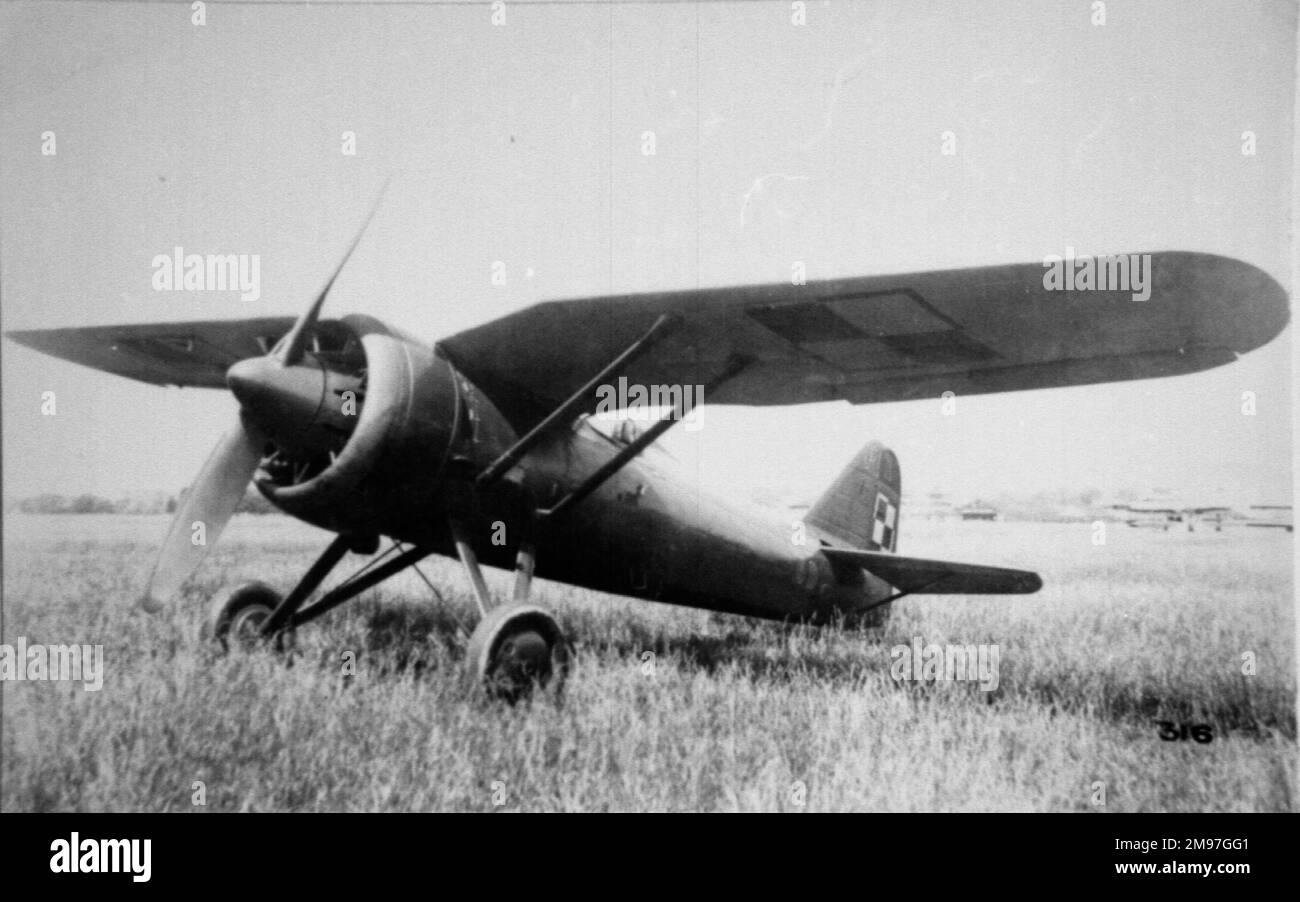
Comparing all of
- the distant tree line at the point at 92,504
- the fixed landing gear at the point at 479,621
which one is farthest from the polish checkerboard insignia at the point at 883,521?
the distant tree line at the point at 92,504

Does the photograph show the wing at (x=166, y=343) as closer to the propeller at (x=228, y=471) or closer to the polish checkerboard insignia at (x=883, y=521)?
the propeller at (x=228, y=471)

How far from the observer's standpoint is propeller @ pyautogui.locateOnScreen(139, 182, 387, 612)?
3.01m

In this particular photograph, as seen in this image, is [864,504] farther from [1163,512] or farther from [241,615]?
[241,615]

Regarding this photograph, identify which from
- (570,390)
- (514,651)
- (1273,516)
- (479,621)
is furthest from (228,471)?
(1273,516)

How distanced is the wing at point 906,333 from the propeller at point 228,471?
1.95 ft

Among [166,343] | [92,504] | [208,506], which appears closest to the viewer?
[208,506]

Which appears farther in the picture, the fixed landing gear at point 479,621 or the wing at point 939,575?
the wing at point 939,575

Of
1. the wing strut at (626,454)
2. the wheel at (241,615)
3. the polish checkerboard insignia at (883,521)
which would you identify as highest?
the wing strut at (626,454)

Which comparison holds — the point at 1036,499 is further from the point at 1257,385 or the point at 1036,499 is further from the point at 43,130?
the point at 43,130

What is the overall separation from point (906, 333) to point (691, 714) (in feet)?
5.77

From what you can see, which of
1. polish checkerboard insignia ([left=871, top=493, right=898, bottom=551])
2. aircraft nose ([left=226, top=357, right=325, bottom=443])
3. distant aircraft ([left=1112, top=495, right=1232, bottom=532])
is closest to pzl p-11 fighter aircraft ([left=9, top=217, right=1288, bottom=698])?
aircraft nose ([left=226, top=357, right=325, bottom=443])

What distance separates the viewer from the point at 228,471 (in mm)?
3223

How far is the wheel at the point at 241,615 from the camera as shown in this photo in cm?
378
